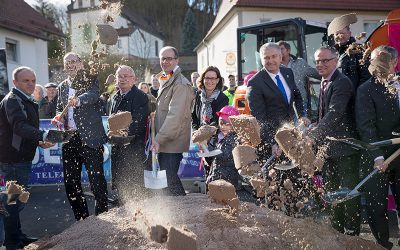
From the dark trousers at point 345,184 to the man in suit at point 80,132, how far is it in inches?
104

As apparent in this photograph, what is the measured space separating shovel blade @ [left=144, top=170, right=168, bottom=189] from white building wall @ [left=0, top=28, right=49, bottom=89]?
15.8 meters

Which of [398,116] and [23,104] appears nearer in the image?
[398,116]

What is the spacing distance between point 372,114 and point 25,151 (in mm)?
3710

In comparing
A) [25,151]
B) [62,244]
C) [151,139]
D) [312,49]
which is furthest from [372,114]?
[312,49]

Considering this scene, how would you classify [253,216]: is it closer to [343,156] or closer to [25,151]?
[343,156]

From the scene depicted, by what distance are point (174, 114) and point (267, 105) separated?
3.65 ft

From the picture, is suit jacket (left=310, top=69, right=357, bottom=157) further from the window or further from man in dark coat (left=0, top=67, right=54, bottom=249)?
the window

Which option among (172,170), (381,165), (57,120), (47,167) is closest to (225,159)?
(172,170)

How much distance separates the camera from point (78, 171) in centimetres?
545

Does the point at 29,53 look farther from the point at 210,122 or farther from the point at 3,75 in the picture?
the point at 210,122

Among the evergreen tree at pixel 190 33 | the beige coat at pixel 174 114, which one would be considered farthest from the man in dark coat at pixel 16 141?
the evergreen tree at pixel 190 33

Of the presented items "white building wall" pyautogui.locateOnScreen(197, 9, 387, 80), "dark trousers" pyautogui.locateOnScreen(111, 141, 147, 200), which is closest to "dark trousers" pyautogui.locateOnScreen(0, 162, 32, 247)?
"dark trousers" pyautogui.locateOnScreen(111, 141, 147, 200)

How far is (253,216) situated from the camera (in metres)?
3.33

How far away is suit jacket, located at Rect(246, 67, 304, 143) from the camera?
178 inches
